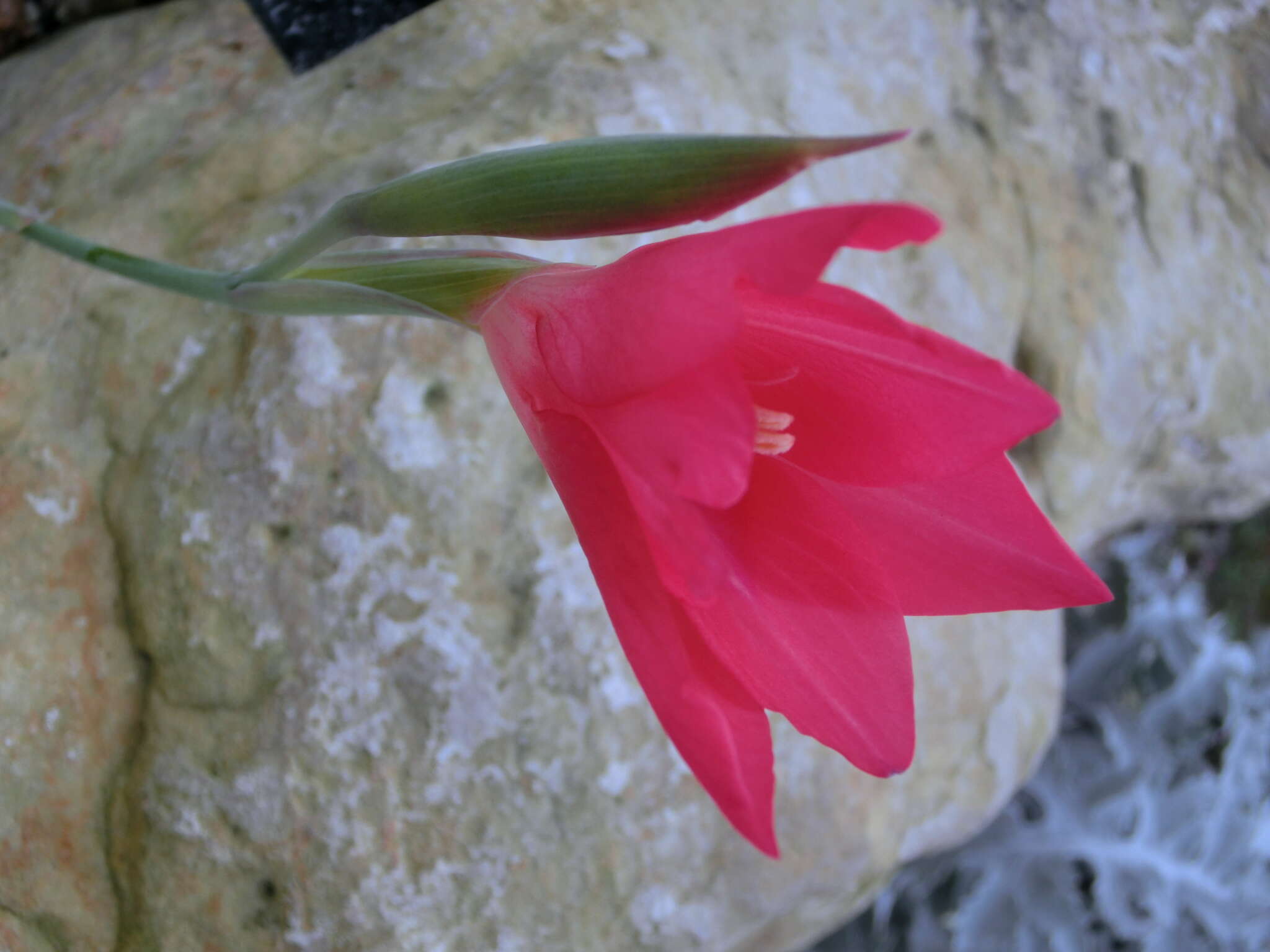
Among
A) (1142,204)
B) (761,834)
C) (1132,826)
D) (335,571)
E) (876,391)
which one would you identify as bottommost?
(1132,826)

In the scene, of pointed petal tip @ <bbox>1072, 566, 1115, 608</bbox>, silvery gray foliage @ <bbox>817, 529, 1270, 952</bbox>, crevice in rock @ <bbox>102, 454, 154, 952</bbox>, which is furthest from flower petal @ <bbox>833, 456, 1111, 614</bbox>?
silvery gray foliage @ <bbox>817, 529, 1270, 952</bbox>

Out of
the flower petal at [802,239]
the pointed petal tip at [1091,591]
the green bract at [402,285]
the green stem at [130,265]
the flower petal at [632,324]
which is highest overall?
the flower petal at [802,239]

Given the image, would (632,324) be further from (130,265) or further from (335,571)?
(335,571)

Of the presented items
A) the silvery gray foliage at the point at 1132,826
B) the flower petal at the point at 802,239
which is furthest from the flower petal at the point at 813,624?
the silvery gray foliage at the point at 1132,826

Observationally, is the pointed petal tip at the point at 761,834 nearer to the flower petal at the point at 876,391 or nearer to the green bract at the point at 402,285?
the flower petal at the point at 876,391

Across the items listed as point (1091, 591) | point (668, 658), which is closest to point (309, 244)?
point (668, 658)
